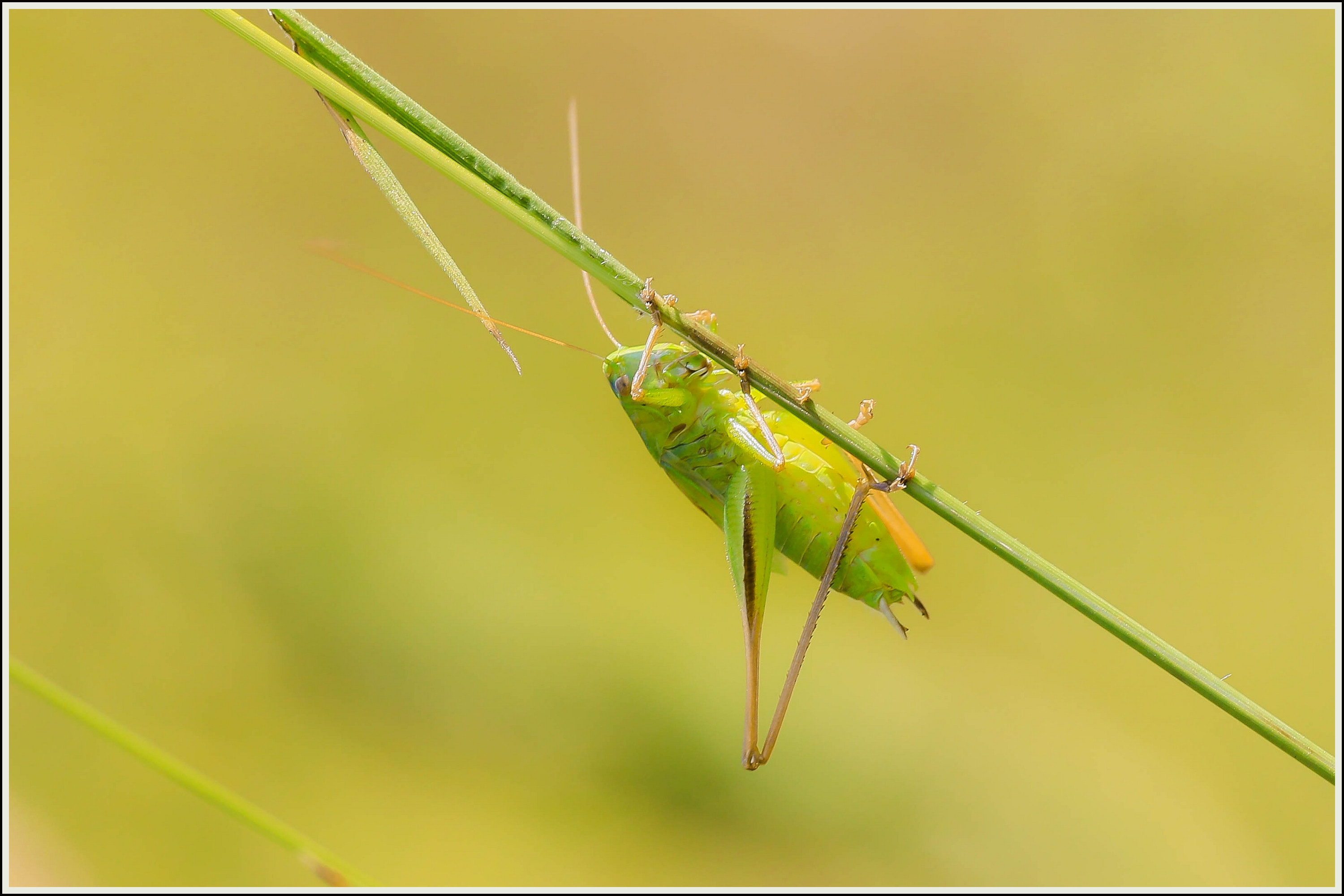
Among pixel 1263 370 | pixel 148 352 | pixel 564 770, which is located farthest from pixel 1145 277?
pixel 148 352

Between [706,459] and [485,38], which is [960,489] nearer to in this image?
[706,459]

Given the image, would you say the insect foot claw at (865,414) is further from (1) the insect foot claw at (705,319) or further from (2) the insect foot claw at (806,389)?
(1) the insect foot claw at (705,319)

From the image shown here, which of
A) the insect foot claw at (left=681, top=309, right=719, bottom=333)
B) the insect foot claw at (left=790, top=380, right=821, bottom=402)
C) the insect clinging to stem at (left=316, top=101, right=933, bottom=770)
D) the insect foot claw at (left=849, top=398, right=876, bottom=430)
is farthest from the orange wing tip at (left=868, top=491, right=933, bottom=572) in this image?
the insect foot claw at (left=681, top=309, right=719, bottom=333)

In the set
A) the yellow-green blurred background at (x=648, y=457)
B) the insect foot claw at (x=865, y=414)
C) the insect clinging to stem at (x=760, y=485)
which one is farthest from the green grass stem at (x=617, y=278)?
the yellow-green blurred background at (x=648, y=457)

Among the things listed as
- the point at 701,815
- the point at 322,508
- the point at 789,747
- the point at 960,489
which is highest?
the point at 960,489

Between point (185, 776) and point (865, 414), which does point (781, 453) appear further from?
point (185, 776)

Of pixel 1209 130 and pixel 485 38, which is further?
pixel 485 38
